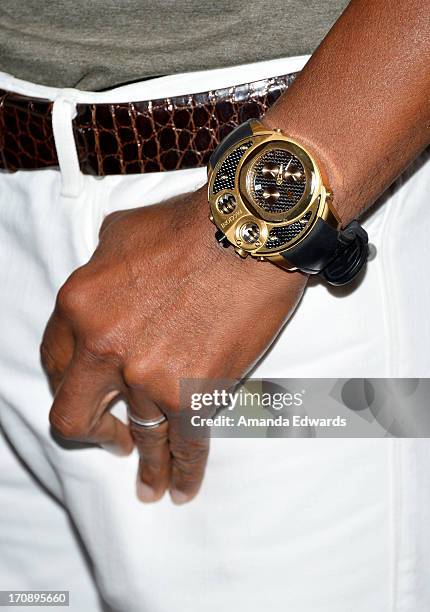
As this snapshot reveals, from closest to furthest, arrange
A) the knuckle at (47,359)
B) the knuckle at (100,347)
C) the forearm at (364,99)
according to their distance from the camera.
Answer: the forearm at (364,99) < the knuckle at (100,347) < the knuckle at (47,359)

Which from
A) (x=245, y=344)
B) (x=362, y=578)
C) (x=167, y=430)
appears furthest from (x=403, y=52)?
(x=362, y=578)

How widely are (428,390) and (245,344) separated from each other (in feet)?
0.74

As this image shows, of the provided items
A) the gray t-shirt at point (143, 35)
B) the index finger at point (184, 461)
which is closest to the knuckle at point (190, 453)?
the index finger at point (184, 461)

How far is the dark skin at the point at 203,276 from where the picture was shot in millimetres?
781

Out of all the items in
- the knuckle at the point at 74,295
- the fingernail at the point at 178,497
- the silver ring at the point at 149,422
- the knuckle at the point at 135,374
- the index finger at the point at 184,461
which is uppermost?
the knuckle at the point at 74,295

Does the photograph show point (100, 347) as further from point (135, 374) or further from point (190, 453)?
point (190, 453)

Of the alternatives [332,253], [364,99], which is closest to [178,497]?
[332,253]

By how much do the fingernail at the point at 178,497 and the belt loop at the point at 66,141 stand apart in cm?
38

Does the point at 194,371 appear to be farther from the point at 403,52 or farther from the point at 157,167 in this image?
the point at 403,52

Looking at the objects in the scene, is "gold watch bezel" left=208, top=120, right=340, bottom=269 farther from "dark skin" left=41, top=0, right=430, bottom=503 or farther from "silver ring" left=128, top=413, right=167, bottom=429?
"silver ring" left=128, top=413, right=167, bottom=429

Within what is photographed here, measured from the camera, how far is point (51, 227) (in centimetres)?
102

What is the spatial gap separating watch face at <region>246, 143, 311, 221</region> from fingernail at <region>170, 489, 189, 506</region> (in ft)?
1.22

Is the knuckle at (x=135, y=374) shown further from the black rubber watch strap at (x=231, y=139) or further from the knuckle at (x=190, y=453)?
the black rubber watch strap at (x=231, y=139)

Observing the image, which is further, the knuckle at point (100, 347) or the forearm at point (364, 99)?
the knuckle at point (100, 347)
